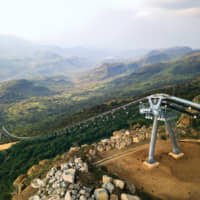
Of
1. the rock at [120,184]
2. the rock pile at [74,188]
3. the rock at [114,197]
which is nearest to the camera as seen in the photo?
the rock at [114,197]

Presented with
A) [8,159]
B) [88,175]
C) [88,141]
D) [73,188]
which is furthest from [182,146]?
[8,159]

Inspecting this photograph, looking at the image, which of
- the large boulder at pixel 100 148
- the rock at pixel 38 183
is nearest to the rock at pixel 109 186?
the rock at pixel 38 183

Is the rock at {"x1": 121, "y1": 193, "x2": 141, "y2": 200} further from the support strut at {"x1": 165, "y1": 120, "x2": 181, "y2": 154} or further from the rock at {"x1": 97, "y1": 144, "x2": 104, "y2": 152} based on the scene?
the rock at {"x1": 97, "y1": 144, "x2": 104, "y2": 152}

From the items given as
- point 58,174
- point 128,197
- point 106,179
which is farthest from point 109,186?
point 58,174

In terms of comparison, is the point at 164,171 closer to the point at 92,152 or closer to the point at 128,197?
the point at 128,197

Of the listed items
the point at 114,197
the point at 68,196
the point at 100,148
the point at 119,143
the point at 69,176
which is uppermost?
the point at 69,176

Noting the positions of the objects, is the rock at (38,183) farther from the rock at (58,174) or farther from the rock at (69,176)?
the rock at (69,176)

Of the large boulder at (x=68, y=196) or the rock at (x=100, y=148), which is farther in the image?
the rock at (x=100, y=148)
